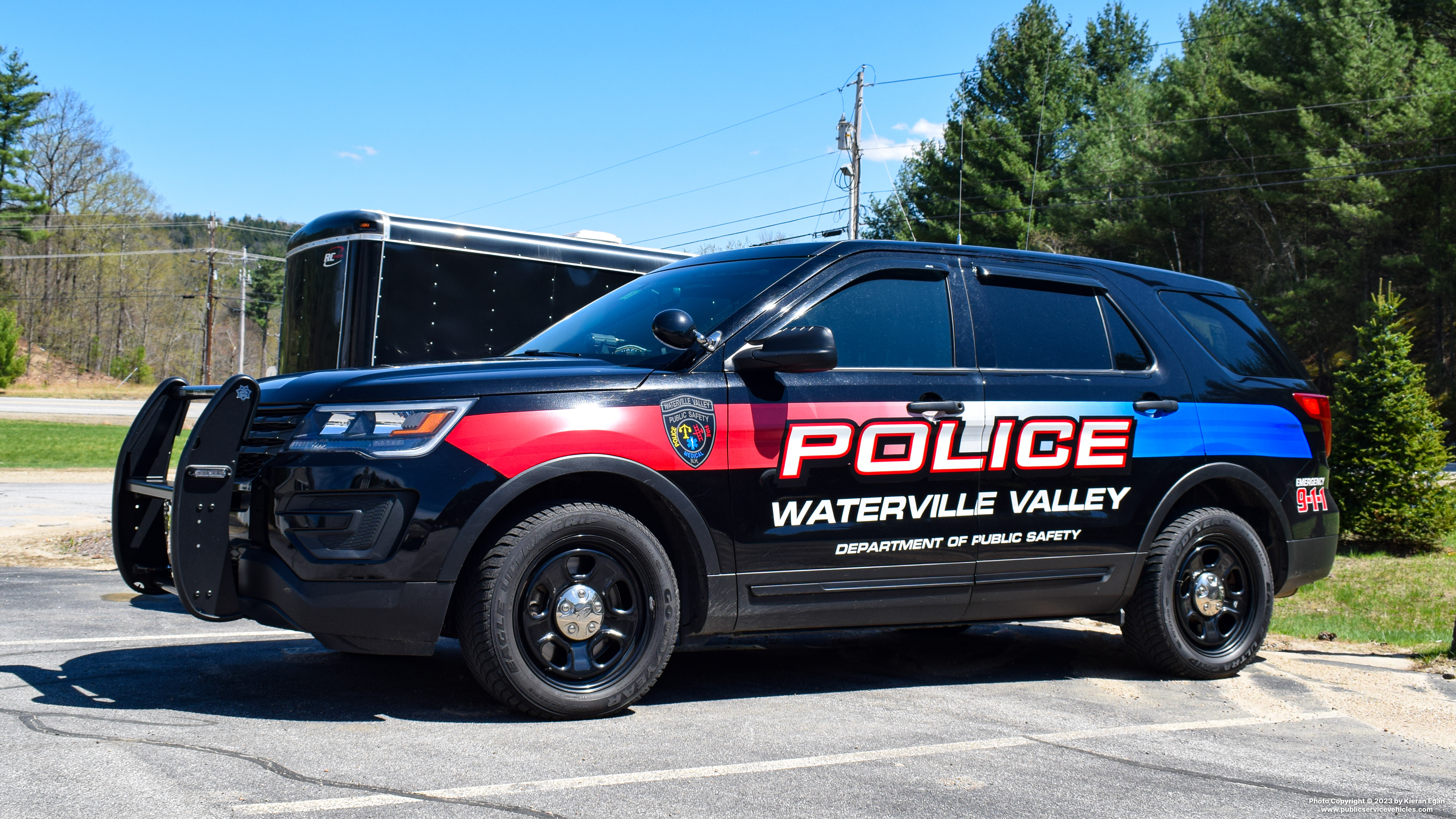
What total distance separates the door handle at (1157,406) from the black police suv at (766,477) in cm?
2

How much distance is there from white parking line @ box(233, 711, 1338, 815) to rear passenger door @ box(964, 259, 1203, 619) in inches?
32.9

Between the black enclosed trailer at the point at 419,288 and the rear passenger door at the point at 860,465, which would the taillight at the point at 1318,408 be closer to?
the rear passenger door at the point at 860,465

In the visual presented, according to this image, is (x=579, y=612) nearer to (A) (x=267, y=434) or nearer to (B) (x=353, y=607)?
(B) (x=353, y=607)

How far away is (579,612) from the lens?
169 inches

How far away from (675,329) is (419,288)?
6185 mm

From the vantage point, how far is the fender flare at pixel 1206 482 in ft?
18.3

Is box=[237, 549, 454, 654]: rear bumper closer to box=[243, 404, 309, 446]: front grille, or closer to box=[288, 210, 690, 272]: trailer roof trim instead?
box=[243, 404, 309, 446]: front grille

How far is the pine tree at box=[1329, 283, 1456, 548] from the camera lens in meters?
14.3

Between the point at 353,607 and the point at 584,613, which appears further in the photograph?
the point at 584,613

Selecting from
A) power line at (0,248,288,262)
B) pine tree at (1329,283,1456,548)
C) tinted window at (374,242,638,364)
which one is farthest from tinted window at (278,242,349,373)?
power line at (0,248,288,262)

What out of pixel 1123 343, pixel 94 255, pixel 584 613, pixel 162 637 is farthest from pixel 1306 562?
pixel 94 255

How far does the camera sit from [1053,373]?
539 cm

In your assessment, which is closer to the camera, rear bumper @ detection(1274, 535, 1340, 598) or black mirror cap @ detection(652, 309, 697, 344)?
black mirror cap @ detection(652, 309, 697, 344)

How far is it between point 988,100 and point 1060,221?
23.7ft
